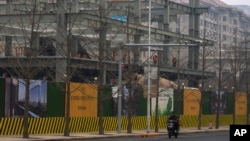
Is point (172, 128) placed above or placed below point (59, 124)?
below

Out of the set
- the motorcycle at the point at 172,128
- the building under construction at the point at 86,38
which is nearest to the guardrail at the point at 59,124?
the building under construction at the point at 86,38

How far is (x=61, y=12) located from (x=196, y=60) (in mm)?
33148

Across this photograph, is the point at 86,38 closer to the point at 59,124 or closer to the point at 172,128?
the point at 59,124

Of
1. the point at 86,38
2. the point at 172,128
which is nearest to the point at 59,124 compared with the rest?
the point at 172,128

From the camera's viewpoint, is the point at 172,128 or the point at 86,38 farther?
the point at 86,38

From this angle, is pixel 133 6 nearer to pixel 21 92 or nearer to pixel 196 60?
pixel 196 60

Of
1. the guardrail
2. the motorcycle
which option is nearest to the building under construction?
the guardrail

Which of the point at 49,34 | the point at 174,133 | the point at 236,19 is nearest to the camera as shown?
the point at 174,133

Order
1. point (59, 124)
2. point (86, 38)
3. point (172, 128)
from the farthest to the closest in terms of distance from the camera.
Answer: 1. point (86, 38)
2. point (172, 128)
3. point (59, 124)

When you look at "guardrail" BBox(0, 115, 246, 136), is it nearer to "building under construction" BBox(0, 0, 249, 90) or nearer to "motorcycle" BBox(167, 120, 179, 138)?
"building under construction" BBox(0, 0, 249, 90)

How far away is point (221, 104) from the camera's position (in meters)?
63.6

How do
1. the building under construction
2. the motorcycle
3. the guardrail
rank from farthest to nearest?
the building under construction → the motorcycle → the guardrail

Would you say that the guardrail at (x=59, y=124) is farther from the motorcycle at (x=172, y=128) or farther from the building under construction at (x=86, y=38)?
the motorcycle at (x=172, y=128)

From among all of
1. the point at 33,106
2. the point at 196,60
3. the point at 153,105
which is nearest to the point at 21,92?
the point at 33,106
